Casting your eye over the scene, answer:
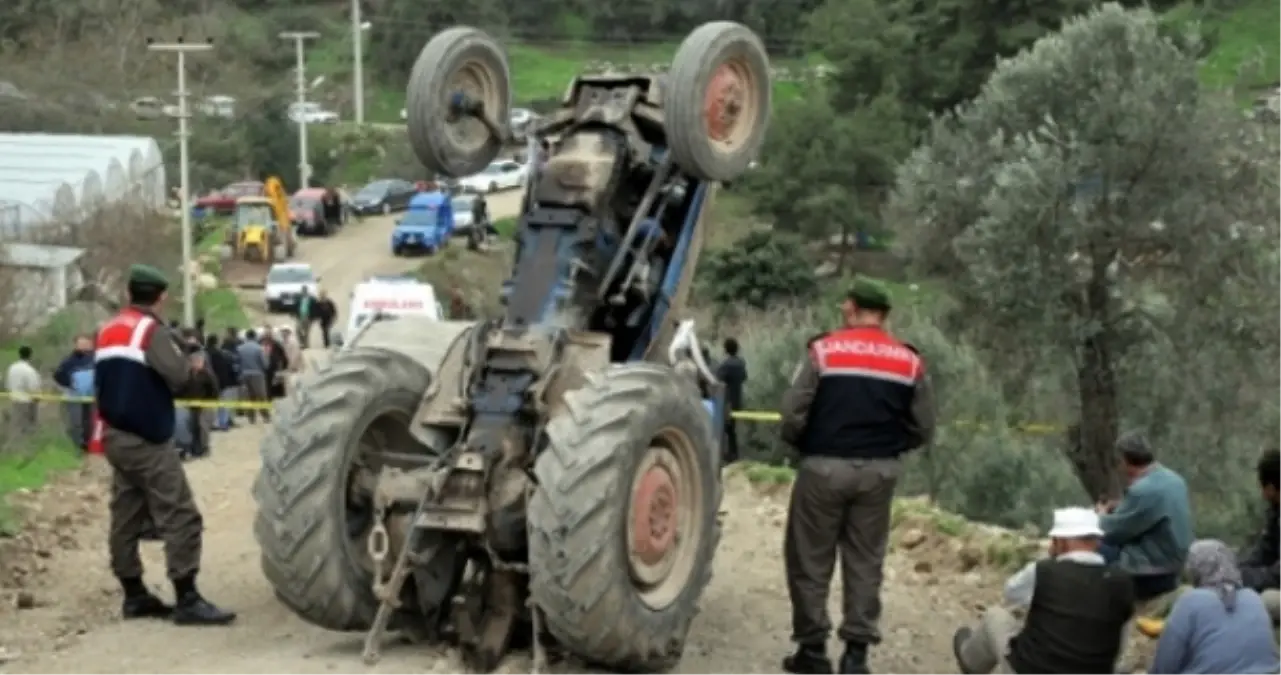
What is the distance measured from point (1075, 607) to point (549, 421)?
8.51 ft

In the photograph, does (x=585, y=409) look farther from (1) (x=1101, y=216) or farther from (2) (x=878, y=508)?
(1) (x=1101, y=216)

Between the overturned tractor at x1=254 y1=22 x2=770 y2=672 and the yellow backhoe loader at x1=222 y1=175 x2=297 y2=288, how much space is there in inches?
1697

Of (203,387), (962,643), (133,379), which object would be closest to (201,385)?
(203,387)

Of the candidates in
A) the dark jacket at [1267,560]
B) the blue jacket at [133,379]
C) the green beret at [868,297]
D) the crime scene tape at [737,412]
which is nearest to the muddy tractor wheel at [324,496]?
the blue jacket at [133,379]

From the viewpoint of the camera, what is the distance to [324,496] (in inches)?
351

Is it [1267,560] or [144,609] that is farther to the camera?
[144,609]

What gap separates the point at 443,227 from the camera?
55000 millimetres

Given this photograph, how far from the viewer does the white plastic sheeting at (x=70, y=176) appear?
1914 inches

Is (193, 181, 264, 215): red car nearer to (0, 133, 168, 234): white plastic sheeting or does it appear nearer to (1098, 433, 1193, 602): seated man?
(0, 133, 168, 234): white plastic sheeting

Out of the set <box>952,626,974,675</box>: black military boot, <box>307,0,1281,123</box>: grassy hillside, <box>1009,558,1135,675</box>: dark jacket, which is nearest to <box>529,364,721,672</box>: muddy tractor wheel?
<box>952,626,974,675</box>: black military boot

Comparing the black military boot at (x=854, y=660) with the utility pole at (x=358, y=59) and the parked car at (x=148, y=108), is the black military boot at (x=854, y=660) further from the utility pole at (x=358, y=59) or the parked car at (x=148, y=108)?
the utility pole at (x=358, y=59)

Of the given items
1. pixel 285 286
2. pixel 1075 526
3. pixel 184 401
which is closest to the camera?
pixel 1075 526

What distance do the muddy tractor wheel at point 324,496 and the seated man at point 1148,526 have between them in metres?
3.42

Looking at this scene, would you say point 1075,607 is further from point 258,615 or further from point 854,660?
point 258,615
